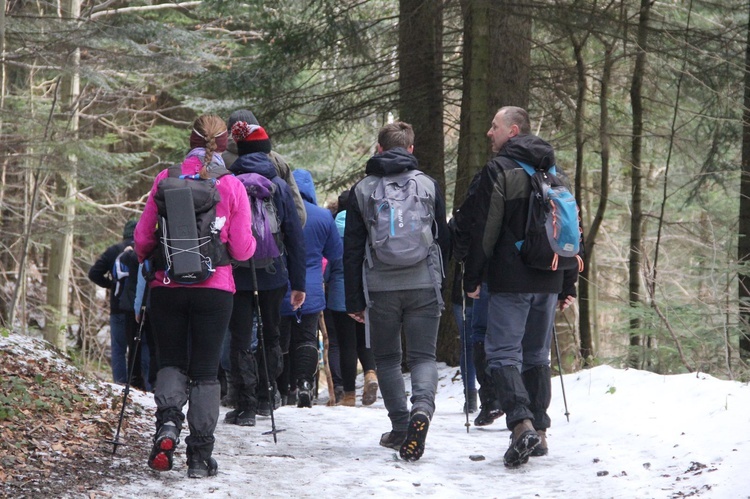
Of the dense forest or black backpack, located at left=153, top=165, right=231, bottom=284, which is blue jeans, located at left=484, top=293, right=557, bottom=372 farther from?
the dense forest

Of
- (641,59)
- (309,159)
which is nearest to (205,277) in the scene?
(641,59)

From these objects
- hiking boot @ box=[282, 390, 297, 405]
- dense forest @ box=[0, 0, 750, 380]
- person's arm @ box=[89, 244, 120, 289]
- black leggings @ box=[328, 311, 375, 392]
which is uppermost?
dense forest @ box=[0, 0, 750, 380]

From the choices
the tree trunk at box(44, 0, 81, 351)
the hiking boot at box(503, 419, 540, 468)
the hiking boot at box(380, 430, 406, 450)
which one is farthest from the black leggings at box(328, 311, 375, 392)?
the tree trunk at box(44, 0, 81, 351)

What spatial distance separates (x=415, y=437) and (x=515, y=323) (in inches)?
38.4

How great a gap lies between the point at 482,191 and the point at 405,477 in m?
1.87

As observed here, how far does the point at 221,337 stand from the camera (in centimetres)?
507

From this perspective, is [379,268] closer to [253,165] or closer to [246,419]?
[253,165]

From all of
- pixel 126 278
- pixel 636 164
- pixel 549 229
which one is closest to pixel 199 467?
pixel 549 229

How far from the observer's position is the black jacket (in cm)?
553

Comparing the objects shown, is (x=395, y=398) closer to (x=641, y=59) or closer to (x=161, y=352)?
(x=161, y=352)

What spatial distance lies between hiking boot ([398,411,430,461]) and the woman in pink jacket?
124 centimetres

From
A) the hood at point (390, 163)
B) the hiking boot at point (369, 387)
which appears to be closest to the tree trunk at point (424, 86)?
the hiking boot at point (369, 387)

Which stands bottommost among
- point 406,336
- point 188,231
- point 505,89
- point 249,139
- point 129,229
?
point 406,336

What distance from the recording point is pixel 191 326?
502 cm
